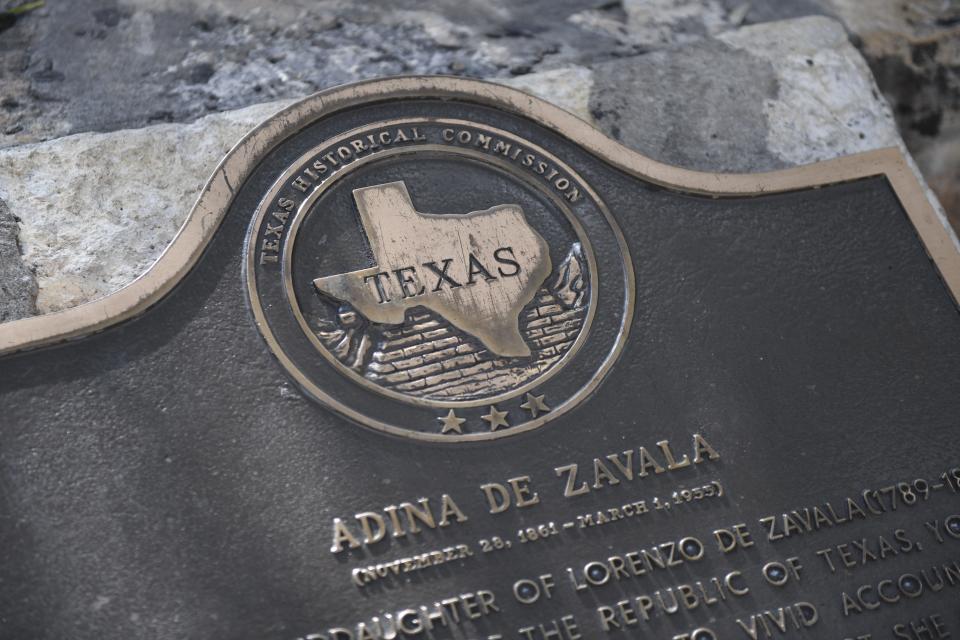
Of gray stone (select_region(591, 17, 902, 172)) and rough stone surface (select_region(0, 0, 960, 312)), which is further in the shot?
gray stone (select_region(591, 17, 902, 172))

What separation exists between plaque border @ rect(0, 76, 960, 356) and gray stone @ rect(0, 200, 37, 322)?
0.52ft

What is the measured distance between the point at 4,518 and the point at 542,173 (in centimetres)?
125

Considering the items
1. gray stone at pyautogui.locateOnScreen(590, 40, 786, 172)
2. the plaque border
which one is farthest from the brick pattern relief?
gray stone at pyautogui.locateOnScreen(590, 40, 786, 172)

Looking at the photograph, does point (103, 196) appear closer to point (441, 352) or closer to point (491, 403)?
point (441, 352)

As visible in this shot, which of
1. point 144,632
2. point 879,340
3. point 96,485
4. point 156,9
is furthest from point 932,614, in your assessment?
point 156,9

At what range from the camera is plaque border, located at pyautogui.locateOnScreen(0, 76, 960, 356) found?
73.4 inches

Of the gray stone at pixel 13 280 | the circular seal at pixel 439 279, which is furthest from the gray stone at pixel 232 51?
the circular seal at pixel 439 279

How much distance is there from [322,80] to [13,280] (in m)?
0.85

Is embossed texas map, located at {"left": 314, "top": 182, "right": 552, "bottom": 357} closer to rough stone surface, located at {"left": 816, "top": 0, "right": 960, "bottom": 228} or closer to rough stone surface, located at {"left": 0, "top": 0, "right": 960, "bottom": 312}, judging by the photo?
rough stone surface, located at {"left": 0, "top": 0, "right": 960, "bottom": 312}

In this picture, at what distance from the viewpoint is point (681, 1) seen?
2.74 metres

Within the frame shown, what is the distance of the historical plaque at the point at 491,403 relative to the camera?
1.77 m

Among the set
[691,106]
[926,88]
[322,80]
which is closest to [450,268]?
[322,80]

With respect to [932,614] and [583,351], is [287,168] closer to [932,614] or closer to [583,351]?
[583,351]

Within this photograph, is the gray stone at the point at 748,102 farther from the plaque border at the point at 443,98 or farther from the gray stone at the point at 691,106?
the plaque border at the point at 443,98
